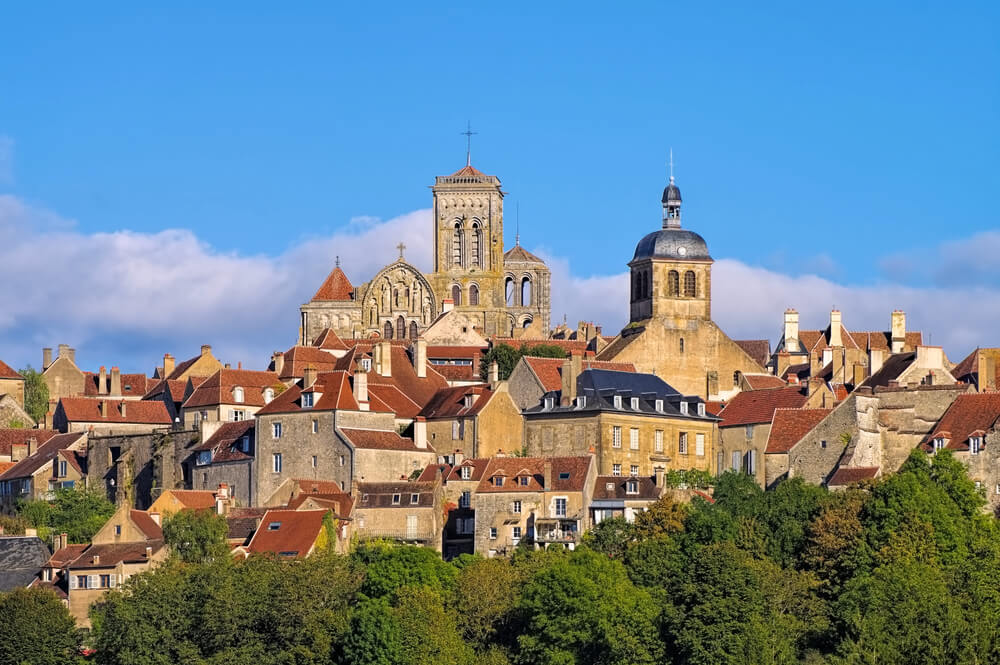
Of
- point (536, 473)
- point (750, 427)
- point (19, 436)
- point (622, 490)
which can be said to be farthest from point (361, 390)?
point (19, 436)

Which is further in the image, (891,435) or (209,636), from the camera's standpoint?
(891,435)

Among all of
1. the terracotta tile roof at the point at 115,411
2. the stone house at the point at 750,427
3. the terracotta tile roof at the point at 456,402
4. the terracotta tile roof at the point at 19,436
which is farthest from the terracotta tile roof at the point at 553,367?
the terracotta tile roof at the point at 19,436

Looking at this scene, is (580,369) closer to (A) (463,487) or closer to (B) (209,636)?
(A) (463,487)

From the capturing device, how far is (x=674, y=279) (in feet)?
368

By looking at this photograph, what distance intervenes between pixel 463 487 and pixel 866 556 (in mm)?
16041

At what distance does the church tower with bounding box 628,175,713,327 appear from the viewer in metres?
112

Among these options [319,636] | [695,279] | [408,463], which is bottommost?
[319,636]

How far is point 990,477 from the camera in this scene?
9306cm

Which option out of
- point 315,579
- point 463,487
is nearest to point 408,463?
point 463,487

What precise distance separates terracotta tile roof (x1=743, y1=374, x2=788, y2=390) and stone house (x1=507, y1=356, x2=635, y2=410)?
→ 667cm

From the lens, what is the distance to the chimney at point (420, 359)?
11094cm

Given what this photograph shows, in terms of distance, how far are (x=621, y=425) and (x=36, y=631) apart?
23.0m

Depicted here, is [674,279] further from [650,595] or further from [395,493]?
[650,595]

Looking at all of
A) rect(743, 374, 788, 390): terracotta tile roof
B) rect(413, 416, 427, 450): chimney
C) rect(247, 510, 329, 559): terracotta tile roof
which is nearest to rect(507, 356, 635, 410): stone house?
rect(413, 416, 427, 450): chimney
